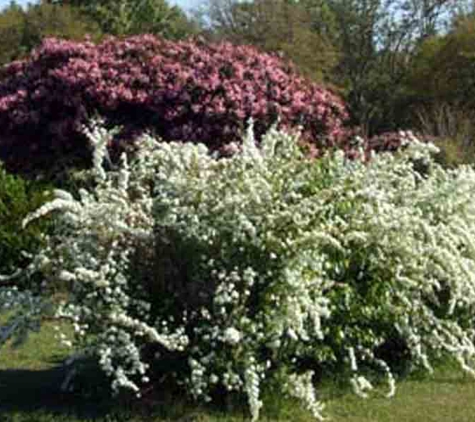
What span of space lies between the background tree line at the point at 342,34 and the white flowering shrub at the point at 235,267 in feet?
99.8

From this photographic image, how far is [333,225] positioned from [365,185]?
2.26ft

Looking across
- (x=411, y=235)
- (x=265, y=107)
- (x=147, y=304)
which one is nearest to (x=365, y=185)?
(x=411, y=235)

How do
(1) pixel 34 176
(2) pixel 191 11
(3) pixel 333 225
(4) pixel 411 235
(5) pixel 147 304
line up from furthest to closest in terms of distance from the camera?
(2) pixel 191 11, (1) pixel 34 176, (4) pixel 411 235, (3) pixel 333 225, (5) pixel 147 304

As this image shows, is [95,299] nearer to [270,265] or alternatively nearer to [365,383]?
[270,265]

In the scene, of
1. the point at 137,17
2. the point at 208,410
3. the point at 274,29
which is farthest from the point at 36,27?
the point at 208,410

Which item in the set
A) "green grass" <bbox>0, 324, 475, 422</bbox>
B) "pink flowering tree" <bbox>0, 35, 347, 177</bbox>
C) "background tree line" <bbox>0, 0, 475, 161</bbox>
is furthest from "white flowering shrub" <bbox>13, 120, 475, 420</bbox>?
"background tree line" <bbox>0, 0, 475, 161</bbox>

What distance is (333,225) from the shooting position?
29.6 ft

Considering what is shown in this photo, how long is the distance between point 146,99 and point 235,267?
382 inches

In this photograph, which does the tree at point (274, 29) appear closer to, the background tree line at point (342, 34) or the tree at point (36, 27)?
the background tree line at point (342, 34)

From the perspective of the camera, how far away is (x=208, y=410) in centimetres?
883

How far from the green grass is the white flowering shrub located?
0.59 feet

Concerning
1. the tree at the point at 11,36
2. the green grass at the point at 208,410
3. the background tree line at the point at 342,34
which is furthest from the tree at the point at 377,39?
the green grass at the point at 208,410

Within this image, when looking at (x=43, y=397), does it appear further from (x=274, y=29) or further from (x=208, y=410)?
(x=274, y=29)

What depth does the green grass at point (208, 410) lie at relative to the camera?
866 cm
